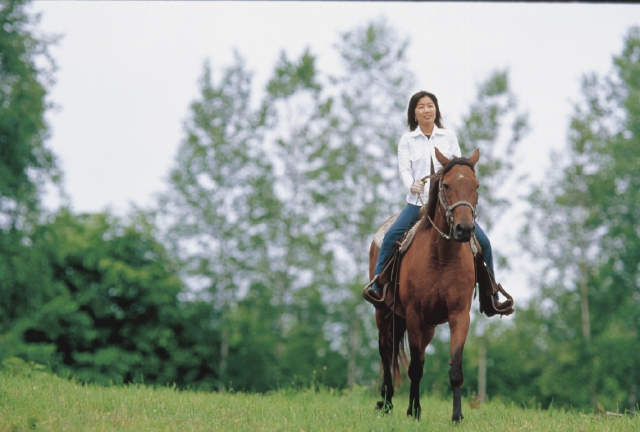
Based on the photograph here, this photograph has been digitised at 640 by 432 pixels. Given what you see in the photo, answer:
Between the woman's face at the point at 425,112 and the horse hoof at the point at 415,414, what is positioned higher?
the woman's face at the point at 425,112

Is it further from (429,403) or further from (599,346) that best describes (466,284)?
(599,346)

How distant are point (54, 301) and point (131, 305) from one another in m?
3.59

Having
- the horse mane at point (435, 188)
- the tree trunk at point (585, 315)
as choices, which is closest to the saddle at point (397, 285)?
the horse mane at point (435, 188)

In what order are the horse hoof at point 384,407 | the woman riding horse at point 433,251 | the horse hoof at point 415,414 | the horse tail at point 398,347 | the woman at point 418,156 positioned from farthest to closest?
the horse tail at point 398,347 < the woman at point 418,156 < the horse hoof at point 384,407 < the horse hoof at point 415,414 < the woman riding horse at point 433,251

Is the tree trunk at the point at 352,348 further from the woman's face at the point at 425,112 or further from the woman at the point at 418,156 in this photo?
the woman's face at the point at 425,112

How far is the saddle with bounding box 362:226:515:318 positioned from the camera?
781 cm

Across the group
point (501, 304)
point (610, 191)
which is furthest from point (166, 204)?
point (501, 304)

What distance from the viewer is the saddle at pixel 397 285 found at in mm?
7812

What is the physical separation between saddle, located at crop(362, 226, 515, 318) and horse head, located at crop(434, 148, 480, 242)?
0.93 meters

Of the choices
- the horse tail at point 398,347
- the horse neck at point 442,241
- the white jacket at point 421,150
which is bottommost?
the horse tail at point 398,347

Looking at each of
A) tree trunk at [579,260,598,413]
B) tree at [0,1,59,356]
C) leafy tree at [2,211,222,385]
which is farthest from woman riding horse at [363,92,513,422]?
tree trunk at [579,260,598,413]

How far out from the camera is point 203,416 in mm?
6391

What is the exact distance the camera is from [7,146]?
18.7 meters

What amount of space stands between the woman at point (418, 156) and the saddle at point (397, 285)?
0.07 metres
